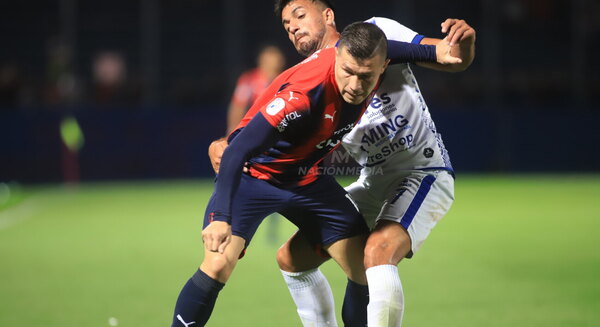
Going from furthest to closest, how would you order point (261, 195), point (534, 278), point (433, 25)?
point (433, 25), point (534, 278), point (261, 195)

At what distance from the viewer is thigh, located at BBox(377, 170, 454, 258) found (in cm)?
437

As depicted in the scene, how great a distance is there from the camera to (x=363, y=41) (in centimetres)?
387

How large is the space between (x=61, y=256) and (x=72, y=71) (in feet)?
35.4

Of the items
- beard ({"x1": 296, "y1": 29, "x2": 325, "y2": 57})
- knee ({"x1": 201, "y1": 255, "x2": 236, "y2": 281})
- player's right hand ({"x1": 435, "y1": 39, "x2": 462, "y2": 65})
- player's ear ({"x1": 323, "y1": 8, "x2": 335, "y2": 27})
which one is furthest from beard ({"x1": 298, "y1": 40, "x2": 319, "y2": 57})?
knee ({"x1": 201, "y1": 255, "x2": 236, "y2": 281})

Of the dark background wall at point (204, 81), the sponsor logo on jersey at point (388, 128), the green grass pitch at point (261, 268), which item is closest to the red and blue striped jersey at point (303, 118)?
the sponsor logo on jersey at point (388, 128)

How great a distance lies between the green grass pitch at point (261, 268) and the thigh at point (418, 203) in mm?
1156

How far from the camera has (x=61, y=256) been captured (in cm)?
867

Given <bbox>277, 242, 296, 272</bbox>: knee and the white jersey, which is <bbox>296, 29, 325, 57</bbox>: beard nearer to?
the white jersey

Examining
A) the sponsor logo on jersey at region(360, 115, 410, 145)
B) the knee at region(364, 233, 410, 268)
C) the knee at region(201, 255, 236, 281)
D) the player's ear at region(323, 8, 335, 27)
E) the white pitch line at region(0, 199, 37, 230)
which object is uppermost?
the player's ear at region(323, 8, 335, 27)

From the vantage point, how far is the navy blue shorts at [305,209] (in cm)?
427

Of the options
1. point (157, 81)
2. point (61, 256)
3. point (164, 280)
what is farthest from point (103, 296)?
point (157, 81)

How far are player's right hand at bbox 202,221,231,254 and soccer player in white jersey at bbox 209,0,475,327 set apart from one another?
2.51 ft

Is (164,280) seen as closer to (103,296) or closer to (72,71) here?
(103,296)

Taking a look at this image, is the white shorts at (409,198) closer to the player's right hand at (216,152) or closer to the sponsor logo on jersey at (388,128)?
the sponsor logo on jersey at (388,128)
